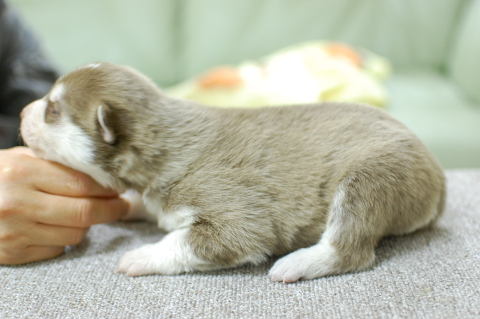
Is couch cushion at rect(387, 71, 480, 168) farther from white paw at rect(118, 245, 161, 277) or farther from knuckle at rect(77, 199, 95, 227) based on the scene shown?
knuckle at rect(77, 199, 95, 227)

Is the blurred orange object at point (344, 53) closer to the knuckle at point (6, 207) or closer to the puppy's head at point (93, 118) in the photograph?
the puppy's head at point (93, 118)

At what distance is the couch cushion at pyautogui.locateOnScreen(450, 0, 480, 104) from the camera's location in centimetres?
→ 305

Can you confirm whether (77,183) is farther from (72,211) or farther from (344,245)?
(344,245)

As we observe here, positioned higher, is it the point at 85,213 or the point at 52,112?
the point at 52,112

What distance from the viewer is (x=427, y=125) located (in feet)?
9.12

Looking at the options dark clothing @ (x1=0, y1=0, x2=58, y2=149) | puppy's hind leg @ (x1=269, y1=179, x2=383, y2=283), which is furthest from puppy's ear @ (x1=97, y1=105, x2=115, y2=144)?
dark clothing @ (x1=0, y1=0, x2=58, y2=149)

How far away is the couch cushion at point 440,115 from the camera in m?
2.68

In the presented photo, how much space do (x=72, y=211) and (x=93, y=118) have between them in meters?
0.34

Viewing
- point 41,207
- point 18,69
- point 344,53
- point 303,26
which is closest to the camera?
point 41,207

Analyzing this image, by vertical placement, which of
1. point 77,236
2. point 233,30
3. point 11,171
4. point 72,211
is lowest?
point 77,236

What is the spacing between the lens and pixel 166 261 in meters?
1.40

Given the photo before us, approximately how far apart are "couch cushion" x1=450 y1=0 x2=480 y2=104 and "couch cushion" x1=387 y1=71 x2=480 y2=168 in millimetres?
126

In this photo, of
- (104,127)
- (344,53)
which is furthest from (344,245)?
(344,53)

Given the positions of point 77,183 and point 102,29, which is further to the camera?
point 102,29
